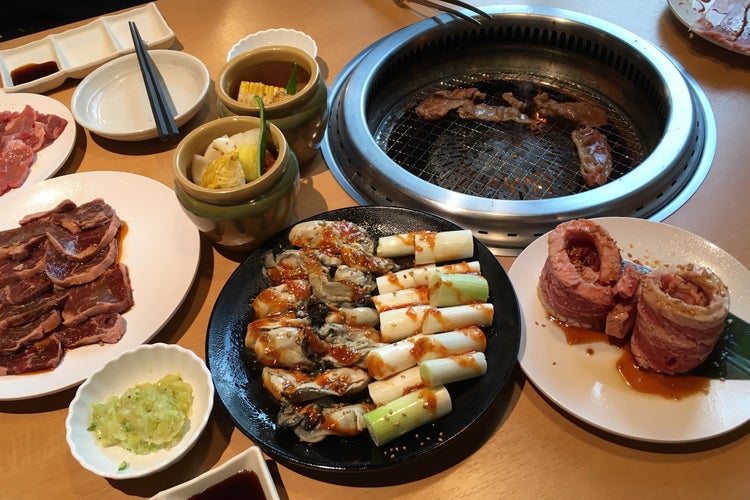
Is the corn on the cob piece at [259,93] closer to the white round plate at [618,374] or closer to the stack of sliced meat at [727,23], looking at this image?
the white round plate at [618,374]

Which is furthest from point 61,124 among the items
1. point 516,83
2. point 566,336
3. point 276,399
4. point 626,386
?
point 626,386

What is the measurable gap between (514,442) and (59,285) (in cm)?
163

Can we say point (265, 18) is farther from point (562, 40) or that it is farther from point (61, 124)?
point (562, 40)

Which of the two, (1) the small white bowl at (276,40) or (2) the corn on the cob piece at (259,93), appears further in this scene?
(1) the small white bowl at (276,40)

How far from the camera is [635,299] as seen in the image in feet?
5.14

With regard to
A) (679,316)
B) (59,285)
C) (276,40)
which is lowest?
(59,285)

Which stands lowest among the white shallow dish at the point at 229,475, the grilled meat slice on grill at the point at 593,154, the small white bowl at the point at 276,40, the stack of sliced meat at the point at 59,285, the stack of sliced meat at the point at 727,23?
the stack of sliced meat at the point at 59,285

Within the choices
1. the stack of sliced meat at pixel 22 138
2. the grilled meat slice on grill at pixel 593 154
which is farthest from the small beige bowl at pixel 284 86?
the grilled meat slice on grill at pixel 593 154

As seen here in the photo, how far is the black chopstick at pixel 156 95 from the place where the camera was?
94.2 inches

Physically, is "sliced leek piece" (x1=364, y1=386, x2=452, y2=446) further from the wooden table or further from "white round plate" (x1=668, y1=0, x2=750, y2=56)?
"white round plate" (x1=668, y1=0, x2=750, y2=56)

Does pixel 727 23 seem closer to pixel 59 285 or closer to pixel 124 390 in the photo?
pixel 124 390

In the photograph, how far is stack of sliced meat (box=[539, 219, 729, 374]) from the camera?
142 cm

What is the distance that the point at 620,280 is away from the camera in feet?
5.17

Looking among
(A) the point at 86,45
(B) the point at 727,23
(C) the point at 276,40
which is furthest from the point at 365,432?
(A) the point at 86,45
